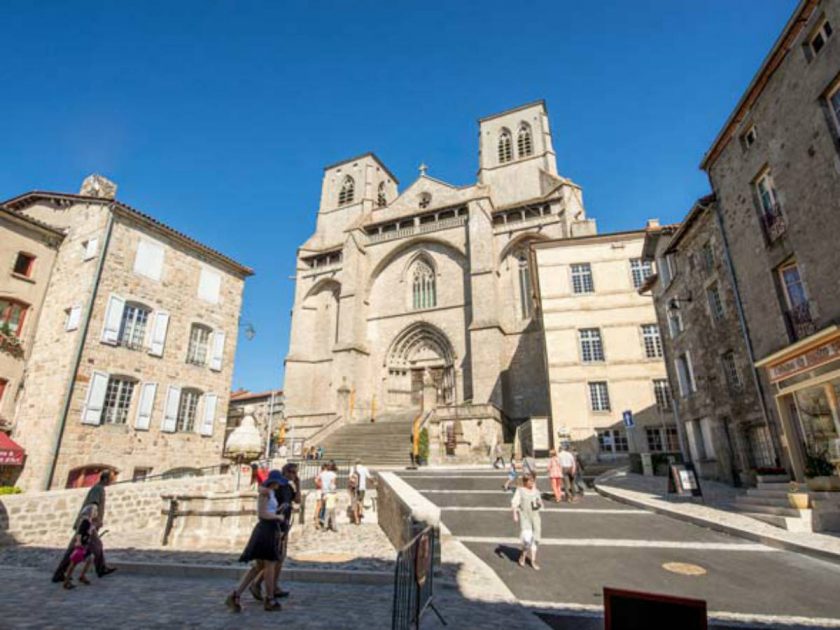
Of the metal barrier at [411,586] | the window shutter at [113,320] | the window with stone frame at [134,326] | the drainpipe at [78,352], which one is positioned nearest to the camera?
the metal barrier at [411,586]

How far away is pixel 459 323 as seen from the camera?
3094 centimetres

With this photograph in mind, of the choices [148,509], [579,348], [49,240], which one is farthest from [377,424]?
[49,240]

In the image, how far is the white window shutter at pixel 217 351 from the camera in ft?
59.2

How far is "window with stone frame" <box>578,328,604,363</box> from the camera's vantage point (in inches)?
875

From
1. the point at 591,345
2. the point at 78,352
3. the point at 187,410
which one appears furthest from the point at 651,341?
the point at 78,352

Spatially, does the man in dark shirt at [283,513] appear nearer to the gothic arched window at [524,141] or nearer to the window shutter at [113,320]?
the window shutter at [113,320]

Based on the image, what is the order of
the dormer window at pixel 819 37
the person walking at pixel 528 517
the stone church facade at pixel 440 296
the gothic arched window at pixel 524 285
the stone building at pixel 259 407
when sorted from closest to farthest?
the person walking at pixel 528 517
the dormer window at pixel 819 37
the stone church facade at pixel 440 296
the gothic arched window at pixel 524 285
the stone building at pixel 259 407

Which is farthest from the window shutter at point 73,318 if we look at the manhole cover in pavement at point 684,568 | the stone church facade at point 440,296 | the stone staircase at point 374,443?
the manhole cover in pavement at point 684,568

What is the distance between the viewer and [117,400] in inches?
579

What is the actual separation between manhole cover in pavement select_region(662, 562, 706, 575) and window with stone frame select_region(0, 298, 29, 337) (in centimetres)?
1922

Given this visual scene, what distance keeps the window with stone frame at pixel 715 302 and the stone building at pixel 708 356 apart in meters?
0.03

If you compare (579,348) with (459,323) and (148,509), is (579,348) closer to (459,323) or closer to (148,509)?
(459,323)

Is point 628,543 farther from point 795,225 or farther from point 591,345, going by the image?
point 591,345

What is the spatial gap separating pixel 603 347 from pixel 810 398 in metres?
13.4
